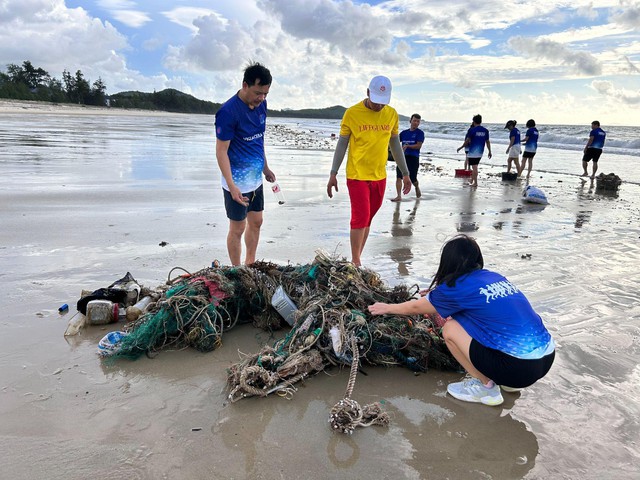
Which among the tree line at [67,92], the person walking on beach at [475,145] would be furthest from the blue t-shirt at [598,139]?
the tree line at [67,92]

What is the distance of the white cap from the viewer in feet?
15.0

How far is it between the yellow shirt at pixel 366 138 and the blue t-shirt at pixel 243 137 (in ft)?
3.17

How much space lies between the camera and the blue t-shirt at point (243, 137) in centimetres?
422

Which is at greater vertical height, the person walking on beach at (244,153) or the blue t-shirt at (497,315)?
the person walking on beach at (244,153)

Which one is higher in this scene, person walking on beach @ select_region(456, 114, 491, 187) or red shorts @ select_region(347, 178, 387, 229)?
person walking on beach @ select_region(456, 114, 491, 187)

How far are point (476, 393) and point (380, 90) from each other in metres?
3.08

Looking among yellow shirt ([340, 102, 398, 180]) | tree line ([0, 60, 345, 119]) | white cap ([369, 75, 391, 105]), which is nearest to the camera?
white cap ([369, 75, 391, 105])

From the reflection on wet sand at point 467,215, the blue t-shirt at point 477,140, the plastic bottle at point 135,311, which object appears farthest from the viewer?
the blue t-shirt at point 477,140

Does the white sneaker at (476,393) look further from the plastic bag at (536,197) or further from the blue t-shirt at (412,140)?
the plastic bag at (536,197)

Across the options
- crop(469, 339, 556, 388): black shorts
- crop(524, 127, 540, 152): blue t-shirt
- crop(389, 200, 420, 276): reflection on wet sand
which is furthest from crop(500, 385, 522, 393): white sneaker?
crop(524, 127, 540, 152): blue t-shirt

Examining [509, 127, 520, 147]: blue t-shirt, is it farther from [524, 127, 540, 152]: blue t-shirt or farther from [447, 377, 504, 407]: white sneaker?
[447, 377, 504, 407]: white sneaker

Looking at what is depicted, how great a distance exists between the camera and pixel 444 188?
12.2 m

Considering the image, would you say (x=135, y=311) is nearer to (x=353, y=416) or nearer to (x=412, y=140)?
(x=353, y=416)

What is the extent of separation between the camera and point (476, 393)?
2.89 m
